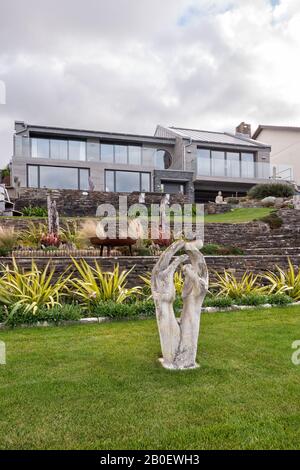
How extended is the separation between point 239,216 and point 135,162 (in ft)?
39.1

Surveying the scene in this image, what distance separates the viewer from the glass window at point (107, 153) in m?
27.2

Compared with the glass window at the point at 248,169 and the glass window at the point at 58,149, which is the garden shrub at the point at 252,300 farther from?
the glass window at the point at 248,169

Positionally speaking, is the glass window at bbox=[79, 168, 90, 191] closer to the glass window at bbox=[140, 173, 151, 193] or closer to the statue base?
the glass window at bbox=[140, 173, 151, 193]

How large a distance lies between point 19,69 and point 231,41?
285 inches

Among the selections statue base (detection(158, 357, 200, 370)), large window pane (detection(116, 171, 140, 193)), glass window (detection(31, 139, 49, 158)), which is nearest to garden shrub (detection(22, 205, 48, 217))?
glass window (detection(31, 139, 49, 158))

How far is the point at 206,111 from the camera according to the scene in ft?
116

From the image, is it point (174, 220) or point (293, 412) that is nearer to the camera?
point (293, 412)

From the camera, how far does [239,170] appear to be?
29.8 m

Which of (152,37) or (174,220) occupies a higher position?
(152,37)

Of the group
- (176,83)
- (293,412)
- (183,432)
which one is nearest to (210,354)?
(293,412)

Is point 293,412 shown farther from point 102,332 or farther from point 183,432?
point 102,332

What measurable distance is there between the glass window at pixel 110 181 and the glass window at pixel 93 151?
1.42 metres

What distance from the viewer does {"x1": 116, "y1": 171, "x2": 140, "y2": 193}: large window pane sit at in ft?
89.6

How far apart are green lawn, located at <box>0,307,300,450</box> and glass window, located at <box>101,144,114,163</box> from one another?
23.4 m
